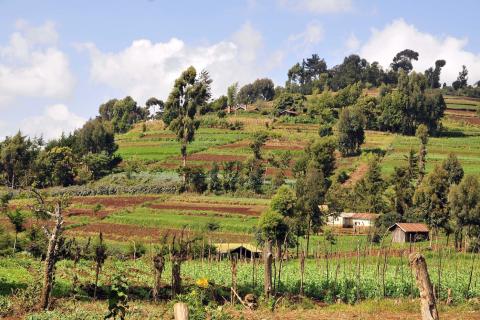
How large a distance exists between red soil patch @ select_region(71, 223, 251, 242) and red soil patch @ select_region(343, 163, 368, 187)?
24.5 metres

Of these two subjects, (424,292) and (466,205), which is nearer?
(424,292)

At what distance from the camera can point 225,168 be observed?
7344 centimetres

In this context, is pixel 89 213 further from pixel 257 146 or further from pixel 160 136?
pixel 160 136

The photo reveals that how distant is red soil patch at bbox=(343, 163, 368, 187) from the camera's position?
72.1 meters

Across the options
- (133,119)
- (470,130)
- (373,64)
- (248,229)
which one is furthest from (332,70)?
(248,229)

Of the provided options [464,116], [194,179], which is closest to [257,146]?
[194,179]

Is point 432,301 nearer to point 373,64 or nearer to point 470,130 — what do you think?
point 470,130

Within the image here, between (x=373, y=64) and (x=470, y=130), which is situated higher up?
(x=373, y=64)

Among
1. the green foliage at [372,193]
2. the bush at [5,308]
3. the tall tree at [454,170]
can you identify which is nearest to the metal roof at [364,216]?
the green foliage at [372,193]

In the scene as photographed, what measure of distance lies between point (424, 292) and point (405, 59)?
173526 mm

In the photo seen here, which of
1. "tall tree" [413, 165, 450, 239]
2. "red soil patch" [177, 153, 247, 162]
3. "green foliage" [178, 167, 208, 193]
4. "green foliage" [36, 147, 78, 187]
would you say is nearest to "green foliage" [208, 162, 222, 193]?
"green foliage" [178, 167, 208, 193]

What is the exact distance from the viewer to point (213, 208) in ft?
198

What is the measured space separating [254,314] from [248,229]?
33.1 metres

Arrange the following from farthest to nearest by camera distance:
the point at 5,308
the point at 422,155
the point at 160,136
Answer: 1. the point at 160,136
2. the point at 422,155
3. the point at 5,308
